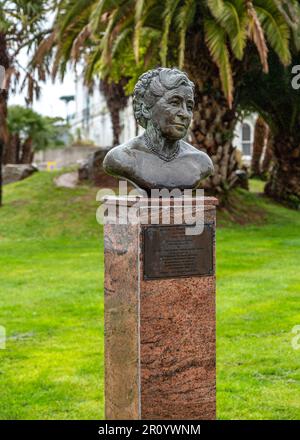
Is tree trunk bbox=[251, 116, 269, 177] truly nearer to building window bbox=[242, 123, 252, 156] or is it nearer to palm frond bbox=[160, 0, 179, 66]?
building window bbox=[242, 123, 252, 156]

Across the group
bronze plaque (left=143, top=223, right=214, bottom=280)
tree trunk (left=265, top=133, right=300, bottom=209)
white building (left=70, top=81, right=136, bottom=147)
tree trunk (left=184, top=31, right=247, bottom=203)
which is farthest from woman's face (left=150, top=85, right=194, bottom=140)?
white building (left=70, top=81, right=136, bottom=147)

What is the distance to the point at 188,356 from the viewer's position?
5035 mm

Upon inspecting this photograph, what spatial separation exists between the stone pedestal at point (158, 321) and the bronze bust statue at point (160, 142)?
10.8 inches

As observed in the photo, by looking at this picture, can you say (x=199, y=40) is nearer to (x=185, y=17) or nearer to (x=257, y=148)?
(x=185, y=17)

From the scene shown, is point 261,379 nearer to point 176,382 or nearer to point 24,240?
point 176,382

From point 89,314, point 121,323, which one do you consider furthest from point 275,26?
point 121,323

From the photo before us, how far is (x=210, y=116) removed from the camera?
15742 mm

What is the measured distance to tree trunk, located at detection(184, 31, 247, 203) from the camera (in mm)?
15289

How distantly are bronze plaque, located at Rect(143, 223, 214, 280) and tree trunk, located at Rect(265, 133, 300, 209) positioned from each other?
46.3 ft

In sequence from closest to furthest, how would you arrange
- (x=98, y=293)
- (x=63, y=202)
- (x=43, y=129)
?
(x=98, y=293) < (x=63, y=202) < (x=43, y=129)

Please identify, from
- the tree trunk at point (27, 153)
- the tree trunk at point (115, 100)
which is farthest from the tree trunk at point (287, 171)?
the tree trunk at point (27, 153)

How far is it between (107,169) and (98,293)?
4605 millimetres

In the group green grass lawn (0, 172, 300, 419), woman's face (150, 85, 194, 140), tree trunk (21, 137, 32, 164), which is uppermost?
woman's face (150, 85, 194, 140)
